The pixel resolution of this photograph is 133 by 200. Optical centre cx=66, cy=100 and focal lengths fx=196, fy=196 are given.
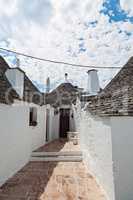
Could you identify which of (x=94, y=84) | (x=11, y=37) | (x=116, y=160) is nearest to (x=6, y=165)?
(x=116, y=160)

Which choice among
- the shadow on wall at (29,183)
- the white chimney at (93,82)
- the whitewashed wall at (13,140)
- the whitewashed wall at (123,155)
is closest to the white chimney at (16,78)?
the whitewashed wall at (13,140)

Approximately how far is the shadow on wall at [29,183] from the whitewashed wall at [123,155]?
2367 mm

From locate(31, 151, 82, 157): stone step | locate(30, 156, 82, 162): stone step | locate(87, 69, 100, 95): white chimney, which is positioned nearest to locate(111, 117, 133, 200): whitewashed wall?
locate(30, 156, 82, 162): stone step

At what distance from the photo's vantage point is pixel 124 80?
11.1 m

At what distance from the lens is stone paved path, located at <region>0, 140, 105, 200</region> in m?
6.00

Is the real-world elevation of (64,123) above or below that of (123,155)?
above

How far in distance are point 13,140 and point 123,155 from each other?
4.59m

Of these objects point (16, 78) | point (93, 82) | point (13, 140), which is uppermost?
point (93, 82)

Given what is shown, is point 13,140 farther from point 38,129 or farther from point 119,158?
point 38,129

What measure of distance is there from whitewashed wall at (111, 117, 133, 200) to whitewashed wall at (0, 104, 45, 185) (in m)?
3.85

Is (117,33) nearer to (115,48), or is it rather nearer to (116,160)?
(115,48)

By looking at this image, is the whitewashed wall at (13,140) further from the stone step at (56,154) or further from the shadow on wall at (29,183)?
the stone step at (56,154)

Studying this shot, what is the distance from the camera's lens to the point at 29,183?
23.6 feet

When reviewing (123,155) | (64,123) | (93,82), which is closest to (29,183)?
(123,155)
